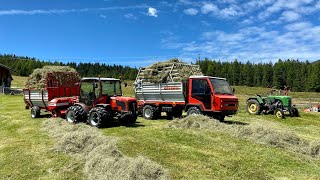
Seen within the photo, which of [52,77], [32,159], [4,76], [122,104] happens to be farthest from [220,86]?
[4,76]

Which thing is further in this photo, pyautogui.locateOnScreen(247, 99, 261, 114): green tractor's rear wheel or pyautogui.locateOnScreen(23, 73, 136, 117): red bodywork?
pyautogui.locateOnScreen(247, 99, 261, 114): green tractor's rear wheel

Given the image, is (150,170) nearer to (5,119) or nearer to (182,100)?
(182,100)

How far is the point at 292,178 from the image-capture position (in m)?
8.27

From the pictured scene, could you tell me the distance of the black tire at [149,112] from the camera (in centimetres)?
1883

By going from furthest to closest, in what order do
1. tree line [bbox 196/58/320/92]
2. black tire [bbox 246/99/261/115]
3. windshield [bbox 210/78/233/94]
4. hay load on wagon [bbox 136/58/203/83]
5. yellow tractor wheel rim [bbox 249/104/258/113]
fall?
tree line [bbox 196/58/320/92], yellow tractor wheel rim [bbox 249/104/258/113], black tire [bbox 246/99/261/115], hay load on wagon [bbox 136/58/203/83], windshield [bbox 210/78/233/94]

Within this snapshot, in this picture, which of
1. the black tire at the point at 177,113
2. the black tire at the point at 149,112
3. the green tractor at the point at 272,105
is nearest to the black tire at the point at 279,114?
the green tractor at the point at 272,105

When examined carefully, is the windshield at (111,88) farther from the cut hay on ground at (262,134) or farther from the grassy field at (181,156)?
the cut hay on ground at (262,134)

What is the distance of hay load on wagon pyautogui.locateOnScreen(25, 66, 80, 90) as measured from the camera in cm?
1879

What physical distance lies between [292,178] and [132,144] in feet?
16.7

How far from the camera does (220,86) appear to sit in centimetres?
1703

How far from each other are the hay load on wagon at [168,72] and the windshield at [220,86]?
1.90 meters

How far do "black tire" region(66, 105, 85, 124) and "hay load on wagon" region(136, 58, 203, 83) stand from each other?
17.5ft

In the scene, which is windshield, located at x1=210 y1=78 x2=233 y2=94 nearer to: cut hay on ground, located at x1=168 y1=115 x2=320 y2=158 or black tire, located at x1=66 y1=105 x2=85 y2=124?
cut hay on ground, located at x1=168 y1=115 x2=320 y2=158

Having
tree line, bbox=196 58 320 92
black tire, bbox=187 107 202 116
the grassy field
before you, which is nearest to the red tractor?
the grassy field
